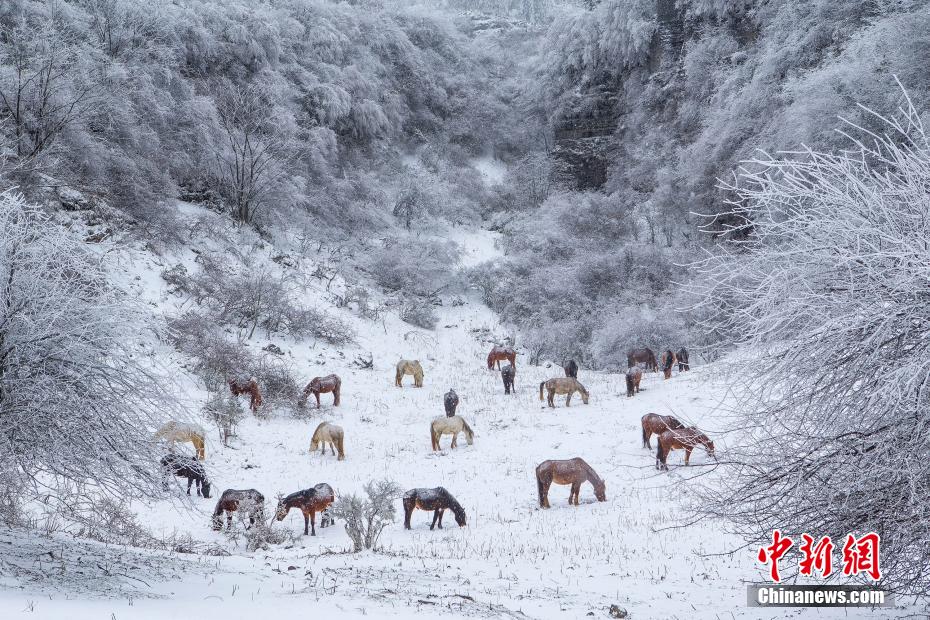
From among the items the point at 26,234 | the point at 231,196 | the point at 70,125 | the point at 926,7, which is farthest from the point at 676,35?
the point at 26,234

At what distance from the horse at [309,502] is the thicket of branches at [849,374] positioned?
6.20 m

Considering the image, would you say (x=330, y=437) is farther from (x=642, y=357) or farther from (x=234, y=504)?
(x=642, y=357)

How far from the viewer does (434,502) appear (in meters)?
8.80

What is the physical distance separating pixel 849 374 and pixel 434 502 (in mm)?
6191

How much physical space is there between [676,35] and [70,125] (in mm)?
30092

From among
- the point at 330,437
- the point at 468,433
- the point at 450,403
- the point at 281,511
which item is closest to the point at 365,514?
the point at 281,511

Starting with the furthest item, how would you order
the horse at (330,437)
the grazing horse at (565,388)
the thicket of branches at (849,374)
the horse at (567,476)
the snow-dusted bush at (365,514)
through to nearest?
1. the grazing horse at (565,388)
2. the horse at (330,437)
3. the horse at (567,476)
4. the snow-dusted bush at (365,514)
5. the thicket of branches at (849,374)

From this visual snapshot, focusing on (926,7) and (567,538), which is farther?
(926,7)

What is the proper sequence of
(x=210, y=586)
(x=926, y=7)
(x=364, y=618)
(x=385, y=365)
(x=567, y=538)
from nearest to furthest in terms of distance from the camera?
(x=364, y=618) → (x=210, y=586) → (x=567, y=538) → (x=926, y=7) → (x=385, y=365)

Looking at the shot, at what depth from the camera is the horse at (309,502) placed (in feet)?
28.9

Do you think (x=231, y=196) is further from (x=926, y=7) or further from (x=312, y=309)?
(x=926, y=7)

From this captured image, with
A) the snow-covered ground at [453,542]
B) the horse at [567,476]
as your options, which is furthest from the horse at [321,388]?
the horse at [567,476]

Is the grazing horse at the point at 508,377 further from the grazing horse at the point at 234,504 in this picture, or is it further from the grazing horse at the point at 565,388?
the grazing horse at the point at 234,504

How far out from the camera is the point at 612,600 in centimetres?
587
